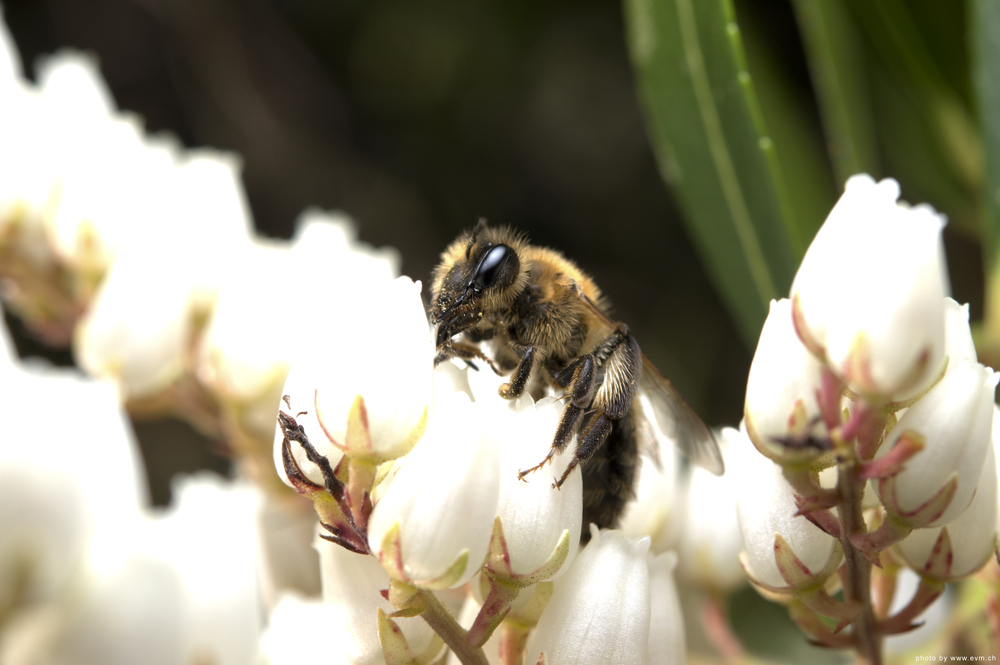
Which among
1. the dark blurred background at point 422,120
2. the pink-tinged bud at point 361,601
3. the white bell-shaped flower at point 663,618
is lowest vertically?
the dark blurred background at point 422,120

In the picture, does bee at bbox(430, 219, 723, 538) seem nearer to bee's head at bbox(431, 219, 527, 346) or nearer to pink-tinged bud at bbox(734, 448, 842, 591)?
bee's head at bbox(431, 219, 527, 346)

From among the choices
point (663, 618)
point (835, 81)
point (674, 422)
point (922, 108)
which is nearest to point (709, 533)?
point (674, 422)

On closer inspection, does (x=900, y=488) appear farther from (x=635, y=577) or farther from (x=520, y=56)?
(x=520, y=56)

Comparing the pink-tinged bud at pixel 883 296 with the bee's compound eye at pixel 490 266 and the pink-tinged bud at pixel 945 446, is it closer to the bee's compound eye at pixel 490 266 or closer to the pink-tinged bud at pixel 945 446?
the pink-tinged bud at pixel 945 446

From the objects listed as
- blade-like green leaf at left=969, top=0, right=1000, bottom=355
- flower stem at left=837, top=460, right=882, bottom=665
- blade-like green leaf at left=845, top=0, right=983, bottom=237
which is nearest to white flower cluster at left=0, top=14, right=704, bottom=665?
flower stem at left=837, top=460, right=882, bottom=665

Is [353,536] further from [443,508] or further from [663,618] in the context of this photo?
[663,618]

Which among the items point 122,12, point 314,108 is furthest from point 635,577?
point 122,12

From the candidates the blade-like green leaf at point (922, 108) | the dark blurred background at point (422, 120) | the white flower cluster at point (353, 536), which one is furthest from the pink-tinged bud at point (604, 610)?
the dark blurred background at point (422, 120)
